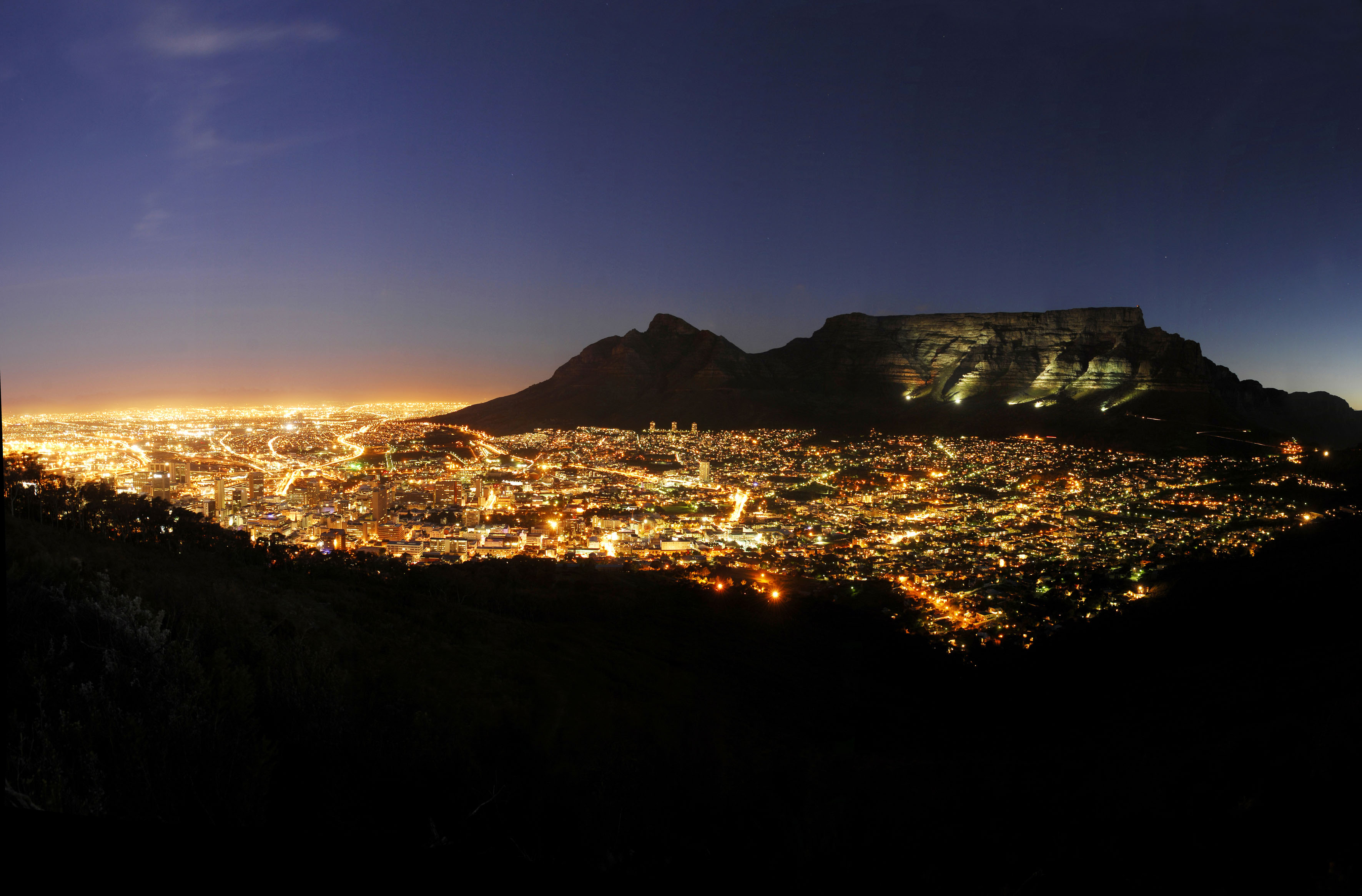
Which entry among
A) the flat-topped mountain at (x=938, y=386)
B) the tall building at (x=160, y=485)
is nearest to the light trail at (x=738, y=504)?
the tall building at (x=160, y=485)

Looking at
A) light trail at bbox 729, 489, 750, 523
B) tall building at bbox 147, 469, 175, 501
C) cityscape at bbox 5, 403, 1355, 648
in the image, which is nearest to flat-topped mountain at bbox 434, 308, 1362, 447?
cityscape at bbox 5, 403, 1355, 648

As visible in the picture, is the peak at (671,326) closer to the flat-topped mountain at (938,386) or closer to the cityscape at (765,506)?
the flat-topped mountain at (938,386)

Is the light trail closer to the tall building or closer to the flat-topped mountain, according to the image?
the tall building

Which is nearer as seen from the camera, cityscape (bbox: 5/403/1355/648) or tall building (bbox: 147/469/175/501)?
cityscape (bbox: 5/403/1355/648)

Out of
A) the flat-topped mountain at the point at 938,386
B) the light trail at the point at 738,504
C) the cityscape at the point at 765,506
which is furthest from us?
the flat-topped mountain at the point at 938,386

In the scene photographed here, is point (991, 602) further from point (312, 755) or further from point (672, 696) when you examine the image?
point (312, 755)

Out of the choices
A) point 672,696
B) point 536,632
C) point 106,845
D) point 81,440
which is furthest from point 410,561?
point 106,845
